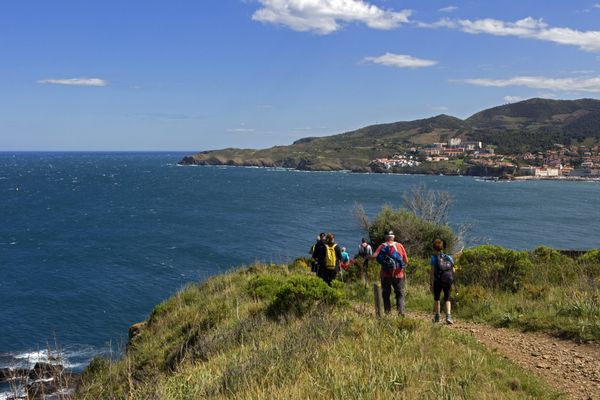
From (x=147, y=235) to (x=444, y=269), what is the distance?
43842mm

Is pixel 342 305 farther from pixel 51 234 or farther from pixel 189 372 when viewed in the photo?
pixel 51 234

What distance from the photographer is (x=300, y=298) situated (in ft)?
31.8

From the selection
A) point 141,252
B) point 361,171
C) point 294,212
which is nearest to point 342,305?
point 141,252

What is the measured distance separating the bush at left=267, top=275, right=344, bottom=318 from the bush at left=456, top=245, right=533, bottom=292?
5.12m

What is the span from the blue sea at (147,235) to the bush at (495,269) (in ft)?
33.4

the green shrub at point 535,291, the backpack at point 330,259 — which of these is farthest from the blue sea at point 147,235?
the green shrub at point 535,291

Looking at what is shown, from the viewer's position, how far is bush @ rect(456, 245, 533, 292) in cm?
1308

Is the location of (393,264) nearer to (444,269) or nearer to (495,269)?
(444,269)

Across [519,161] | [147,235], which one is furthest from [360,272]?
[519,161]

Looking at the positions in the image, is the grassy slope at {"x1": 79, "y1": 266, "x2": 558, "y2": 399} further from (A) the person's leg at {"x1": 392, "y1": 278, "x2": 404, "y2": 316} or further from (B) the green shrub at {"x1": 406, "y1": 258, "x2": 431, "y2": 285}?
(B) the green shrub at {"x1": 406, "y1": 258, "x2": 431, "y2": 285}

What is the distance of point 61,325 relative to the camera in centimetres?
2452

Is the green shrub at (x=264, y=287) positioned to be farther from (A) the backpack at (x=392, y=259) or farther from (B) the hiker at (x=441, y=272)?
(B) the hiker at (x=441, y=272)

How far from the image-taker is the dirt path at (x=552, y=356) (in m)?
6.33

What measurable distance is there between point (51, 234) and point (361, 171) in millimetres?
128651
